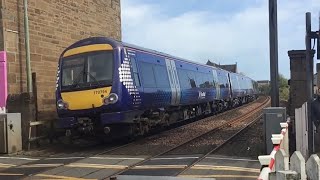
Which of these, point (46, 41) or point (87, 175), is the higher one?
point (46, 41)

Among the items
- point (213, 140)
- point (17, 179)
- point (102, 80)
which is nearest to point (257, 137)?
point (213, 140)

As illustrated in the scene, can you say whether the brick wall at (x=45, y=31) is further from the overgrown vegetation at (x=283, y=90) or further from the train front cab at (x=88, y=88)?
the overgrown vegetation at (x=283, y=90)

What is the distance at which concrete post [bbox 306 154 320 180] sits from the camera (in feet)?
14.7

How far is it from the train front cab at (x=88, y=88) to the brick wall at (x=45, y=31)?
2.87 meters

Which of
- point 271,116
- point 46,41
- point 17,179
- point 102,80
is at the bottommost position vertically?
point 17,179

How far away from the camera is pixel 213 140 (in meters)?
14.8

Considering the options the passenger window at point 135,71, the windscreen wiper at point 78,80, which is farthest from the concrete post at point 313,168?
the windscreen wiper at point 78,80

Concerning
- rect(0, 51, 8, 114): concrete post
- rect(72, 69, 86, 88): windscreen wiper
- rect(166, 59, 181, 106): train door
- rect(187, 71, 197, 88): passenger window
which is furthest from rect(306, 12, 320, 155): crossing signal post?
rect(187, 71, 197, 88): passenger window

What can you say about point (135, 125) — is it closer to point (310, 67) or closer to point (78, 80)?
point (78, 80)

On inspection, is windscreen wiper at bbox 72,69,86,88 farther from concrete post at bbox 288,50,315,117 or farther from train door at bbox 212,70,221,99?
train door at bbox 212,70,221,99

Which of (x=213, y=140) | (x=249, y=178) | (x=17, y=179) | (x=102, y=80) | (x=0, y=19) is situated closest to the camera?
(x=249, y=178)

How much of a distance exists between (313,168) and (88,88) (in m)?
9.96

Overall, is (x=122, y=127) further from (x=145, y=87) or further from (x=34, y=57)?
(x=34, y=57)

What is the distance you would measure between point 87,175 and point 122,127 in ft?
16.6
